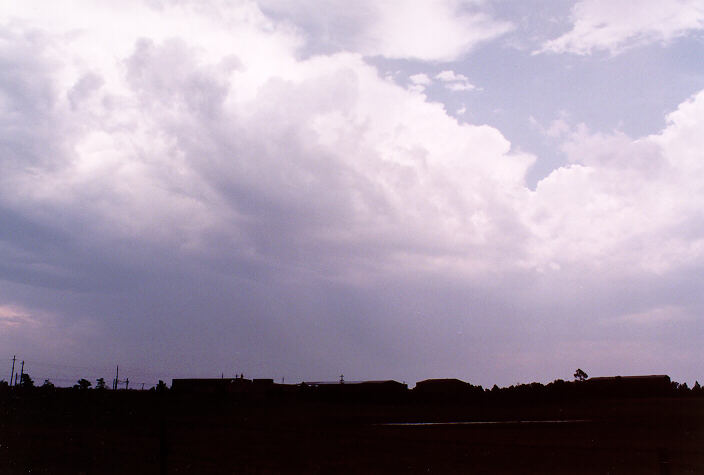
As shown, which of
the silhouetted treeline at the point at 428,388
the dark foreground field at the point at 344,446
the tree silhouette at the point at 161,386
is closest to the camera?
the dark foreground field at the point at 344,446

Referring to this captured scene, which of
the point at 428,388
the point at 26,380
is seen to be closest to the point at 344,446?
the point at 428,388

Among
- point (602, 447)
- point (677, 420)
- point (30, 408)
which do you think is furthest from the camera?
point (30, 408)

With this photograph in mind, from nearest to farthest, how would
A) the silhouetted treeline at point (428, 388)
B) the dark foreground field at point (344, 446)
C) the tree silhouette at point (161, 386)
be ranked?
1. the dark foreground field at point (344, 446)
2. the silhouetted treeline at point (428, 388)
3. the tree silhouette at point (161, 386)

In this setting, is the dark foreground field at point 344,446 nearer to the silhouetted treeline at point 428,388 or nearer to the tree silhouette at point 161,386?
the silhouetted treeline at point 428,388

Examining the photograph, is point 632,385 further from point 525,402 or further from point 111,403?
point 111,403

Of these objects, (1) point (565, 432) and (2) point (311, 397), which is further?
(2) point (311, 397)

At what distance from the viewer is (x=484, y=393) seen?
92562 millimetres

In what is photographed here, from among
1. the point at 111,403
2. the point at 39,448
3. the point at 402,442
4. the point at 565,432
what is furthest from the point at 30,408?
the point at 565,432

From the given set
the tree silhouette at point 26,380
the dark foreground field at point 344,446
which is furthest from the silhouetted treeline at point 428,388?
the dark foreground field at point 344,446

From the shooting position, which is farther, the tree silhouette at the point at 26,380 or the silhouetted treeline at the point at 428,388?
the tree silhouette at the point at 26,380

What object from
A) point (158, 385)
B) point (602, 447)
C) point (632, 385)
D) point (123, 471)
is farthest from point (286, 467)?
point (158, 385)

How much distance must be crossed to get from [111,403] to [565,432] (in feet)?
172

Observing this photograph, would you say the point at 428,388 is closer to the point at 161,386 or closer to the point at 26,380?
the point at 161,386

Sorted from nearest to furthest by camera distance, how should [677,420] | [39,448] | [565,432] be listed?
[39,448] < [565,432] < [677,420]
